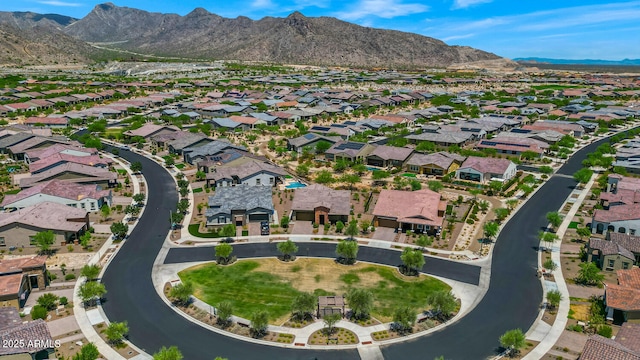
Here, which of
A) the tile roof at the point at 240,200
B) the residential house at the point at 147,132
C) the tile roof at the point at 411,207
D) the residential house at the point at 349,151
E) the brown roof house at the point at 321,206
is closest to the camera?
the tile roof at the point at 411,207

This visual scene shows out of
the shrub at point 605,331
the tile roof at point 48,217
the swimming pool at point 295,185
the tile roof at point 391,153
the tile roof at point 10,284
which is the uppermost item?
the tile roof at point 391,153

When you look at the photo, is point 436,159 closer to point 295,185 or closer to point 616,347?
point 295,185

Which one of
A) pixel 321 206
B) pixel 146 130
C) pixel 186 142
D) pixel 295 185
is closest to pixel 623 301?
pixel 321 206

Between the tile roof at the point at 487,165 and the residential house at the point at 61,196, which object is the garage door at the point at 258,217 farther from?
the tile roof at the point at 487,165

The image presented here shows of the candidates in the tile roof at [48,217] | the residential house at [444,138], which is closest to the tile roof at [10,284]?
the tile roof at [48,217]

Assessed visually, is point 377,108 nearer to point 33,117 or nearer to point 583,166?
point 583,166

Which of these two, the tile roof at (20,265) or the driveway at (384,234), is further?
the driveway at (384,234)
